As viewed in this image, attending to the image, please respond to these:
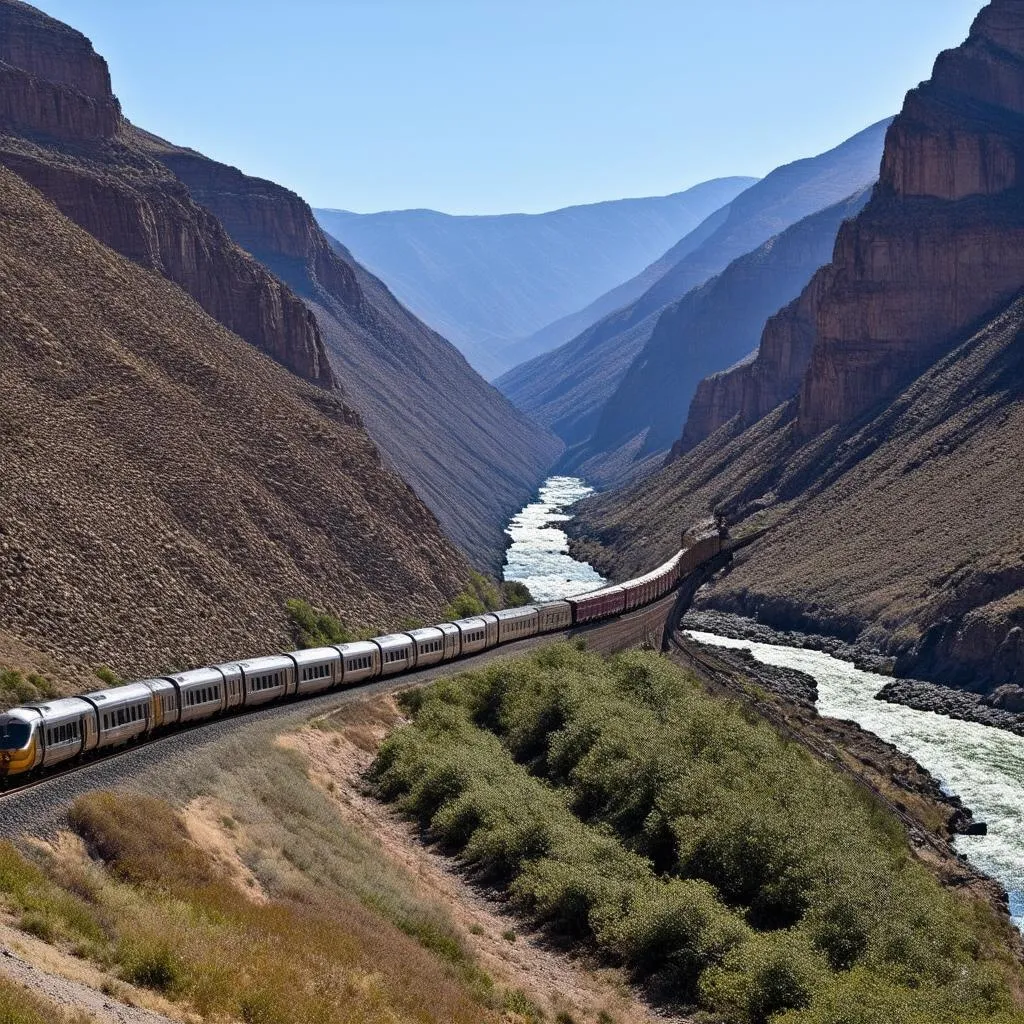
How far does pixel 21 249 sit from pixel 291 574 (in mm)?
17647

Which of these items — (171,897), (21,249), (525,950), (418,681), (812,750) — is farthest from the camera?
(21,249)

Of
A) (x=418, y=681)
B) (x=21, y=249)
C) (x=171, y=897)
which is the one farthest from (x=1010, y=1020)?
(x=21, y=249)

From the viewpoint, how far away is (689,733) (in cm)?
3616

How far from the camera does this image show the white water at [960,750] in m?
41.0

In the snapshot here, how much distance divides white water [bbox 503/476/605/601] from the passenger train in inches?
1246

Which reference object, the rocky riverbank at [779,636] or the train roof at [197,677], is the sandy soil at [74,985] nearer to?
the train roof at [197,677]

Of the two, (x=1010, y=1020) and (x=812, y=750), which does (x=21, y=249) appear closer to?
(x=812, y=750)

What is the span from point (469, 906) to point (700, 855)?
14.5ft

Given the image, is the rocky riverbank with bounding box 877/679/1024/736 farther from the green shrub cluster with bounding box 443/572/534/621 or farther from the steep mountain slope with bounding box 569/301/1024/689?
the green shrub cluster with bounding box 443/572/534/621

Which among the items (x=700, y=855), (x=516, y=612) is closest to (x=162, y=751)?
(x=700, y=855)

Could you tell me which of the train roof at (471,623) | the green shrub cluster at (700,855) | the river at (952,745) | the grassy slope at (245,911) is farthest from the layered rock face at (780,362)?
the grassy slope at (245,911)

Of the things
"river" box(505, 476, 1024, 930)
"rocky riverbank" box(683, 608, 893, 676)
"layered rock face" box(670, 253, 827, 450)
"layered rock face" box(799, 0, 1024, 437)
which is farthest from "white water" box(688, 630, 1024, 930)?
"layered rock face" box(670, 253, 827, 450)

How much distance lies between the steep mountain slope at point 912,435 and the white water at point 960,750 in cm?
453

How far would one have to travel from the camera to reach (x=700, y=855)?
2739cm
